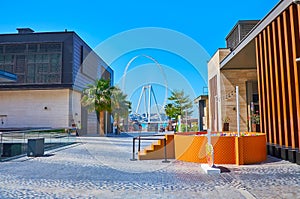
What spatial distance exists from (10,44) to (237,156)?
29124 mm

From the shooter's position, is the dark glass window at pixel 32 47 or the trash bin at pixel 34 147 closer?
the trash bin at pixel 34 147

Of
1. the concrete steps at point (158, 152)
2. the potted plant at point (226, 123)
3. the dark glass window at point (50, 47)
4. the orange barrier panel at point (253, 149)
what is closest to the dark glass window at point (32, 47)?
the dark glass window at point (50, 47)

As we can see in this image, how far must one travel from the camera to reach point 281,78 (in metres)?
8.78

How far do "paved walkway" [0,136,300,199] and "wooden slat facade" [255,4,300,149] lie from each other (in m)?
1.26

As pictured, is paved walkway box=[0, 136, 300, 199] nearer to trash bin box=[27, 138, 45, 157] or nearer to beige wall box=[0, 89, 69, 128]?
trash bin box=[27, 138, 45, 157]

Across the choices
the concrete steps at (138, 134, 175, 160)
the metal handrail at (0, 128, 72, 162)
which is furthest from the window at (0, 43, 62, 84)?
the concrete steps at (138, 134, 175, 160)

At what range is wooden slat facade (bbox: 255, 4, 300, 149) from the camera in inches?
312

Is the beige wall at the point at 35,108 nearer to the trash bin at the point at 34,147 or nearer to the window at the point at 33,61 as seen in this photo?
the window at the point at 33,61

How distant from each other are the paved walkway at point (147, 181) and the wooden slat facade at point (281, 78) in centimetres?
126

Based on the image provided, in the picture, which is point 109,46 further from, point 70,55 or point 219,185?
point 70,55

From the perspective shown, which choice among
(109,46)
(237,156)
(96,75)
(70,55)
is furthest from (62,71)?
(237,156)

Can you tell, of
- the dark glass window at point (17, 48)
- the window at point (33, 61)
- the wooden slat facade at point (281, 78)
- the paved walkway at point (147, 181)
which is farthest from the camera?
the dark glass window at point (17, 48)

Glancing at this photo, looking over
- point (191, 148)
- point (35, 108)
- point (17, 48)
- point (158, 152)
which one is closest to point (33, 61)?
point (17, 48)

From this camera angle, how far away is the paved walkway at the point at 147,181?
189 inches
